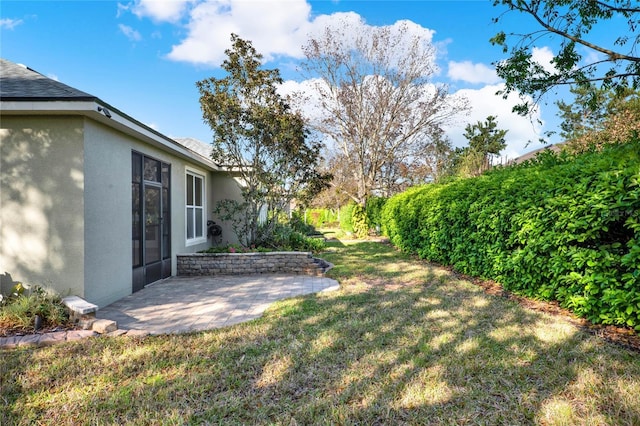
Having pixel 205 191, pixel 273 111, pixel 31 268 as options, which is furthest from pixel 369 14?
pixel 31 268

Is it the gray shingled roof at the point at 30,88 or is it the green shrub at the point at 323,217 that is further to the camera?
the green shrub at the point at 323,217

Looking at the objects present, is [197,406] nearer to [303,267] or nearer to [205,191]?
[303,267]

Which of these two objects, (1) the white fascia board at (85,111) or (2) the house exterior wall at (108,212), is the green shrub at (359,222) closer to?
(2) the house exterior wall at (108,212)

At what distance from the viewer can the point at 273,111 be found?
8977mm

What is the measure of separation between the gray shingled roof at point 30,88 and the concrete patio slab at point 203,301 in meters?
3.02

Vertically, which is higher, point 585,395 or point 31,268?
point 31,268

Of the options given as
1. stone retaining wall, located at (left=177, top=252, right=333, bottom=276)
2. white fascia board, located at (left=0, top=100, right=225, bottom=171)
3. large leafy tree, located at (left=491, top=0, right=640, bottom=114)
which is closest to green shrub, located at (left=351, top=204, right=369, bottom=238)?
stone retaining wall, located at (left=177, top=252, right=333, bottom=276)

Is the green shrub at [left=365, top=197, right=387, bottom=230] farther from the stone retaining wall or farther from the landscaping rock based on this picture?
the landscaping rock

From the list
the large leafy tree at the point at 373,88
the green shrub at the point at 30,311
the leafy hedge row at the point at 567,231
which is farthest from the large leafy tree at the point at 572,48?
the large leafy tree at the point at 373,88

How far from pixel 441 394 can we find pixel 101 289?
5058 mm

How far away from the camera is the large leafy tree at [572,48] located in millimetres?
6012

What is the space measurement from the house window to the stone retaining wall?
3.09ft

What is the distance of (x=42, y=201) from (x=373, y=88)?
18.3 m

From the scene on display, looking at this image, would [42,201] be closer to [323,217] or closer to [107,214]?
[107,214]
